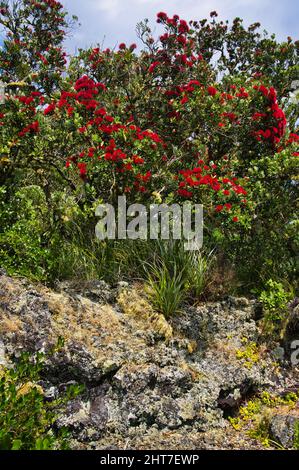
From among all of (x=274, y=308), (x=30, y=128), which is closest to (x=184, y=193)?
(x=274, y=308)

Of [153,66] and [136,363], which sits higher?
[153,66]

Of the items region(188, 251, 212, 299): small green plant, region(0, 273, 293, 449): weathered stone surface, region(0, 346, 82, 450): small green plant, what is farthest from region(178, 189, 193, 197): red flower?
region(0, 346, 82, 450): small green plant

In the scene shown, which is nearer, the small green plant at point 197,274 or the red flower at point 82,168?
the small green plant at point 197,274

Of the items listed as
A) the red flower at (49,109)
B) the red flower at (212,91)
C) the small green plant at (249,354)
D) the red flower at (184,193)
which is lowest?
the small green plant at (249,354)

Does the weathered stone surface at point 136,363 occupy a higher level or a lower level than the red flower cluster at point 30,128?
lower

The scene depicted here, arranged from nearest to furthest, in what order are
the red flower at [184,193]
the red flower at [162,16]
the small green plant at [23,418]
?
the small green plant at [23,418] < the red flower at [184,193] < the red flower at [162,16]

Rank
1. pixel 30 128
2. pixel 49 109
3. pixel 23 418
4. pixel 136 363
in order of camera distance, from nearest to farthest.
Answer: pixel 23 418
pixel 136 363
pixel 30 128
pixel 49 109

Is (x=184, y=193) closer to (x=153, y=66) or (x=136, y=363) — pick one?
(x=136, y=363)

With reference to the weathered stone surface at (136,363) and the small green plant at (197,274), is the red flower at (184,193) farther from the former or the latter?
the weathered stone surface at (136,363)

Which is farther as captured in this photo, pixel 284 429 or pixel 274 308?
pixel 274 308

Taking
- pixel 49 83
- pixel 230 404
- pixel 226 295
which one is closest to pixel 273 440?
pixel 230 404

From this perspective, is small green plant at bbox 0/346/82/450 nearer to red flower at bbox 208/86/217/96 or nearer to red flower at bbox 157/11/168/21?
red flower at bbox 208/86/217/96

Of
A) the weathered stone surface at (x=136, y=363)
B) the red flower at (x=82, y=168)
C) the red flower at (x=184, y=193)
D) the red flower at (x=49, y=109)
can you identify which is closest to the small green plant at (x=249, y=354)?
the weathered stone surface at (x=136, y=363)

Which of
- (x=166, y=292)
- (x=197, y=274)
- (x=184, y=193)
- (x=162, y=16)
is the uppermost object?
(x=162, y=16)
